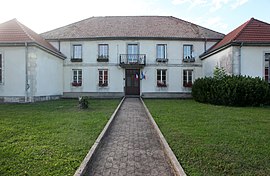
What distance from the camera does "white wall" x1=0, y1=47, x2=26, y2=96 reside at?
623 inches

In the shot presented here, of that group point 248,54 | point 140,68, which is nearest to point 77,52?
point 140,68

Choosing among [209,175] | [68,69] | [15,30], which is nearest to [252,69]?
[209,175]

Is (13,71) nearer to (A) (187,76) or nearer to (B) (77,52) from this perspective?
(B) (77,52)

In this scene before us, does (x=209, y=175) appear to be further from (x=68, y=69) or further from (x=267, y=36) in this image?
(x=68, y=69)

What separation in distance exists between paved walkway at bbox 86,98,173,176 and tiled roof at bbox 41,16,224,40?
55.1 feet

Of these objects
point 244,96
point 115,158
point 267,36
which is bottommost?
point 115,158

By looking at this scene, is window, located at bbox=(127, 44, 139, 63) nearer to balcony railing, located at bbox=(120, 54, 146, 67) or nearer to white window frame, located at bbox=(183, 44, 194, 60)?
balcony railing, located at bbox=(120, 54, 146, 67)

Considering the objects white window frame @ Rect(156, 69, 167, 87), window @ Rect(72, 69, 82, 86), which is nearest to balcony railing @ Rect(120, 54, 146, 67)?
white window frame @ Rect(156, 69, 167, 87)

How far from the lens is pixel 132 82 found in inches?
901

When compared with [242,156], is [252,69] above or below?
above

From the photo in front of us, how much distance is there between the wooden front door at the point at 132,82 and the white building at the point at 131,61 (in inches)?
5.8

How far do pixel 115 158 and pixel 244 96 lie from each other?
473 inches

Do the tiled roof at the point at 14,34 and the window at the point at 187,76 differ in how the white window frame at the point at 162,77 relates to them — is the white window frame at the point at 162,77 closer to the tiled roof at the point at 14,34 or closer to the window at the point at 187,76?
the window at the point at 187,76

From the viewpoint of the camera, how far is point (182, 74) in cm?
2239
